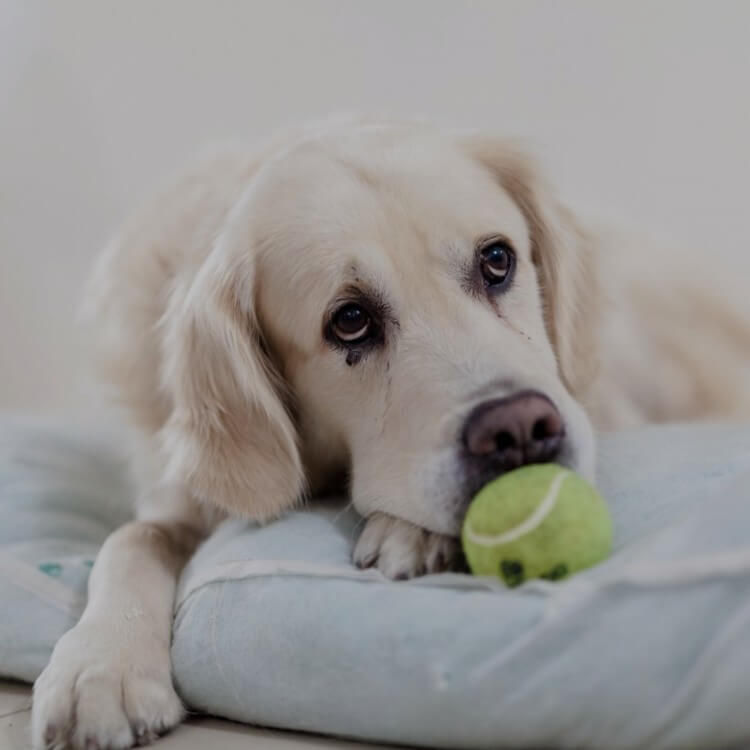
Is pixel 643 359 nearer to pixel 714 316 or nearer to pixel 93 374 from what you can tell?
pixel 714 316

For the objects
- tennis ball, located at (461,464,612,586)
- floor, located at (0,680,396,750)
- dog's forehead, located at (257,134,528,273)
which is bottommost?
floor, located at (0,680,396,750)

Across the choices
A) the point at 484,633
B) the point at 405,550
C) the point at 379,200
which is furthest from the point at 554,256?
the point at 484,633

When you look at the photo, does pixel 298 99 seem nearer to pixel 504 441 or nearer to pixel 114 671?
pixel 504 441

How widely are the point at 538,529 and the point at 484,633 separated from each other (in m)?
0.14

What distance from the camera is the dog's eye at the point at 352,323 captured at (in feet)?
5.11

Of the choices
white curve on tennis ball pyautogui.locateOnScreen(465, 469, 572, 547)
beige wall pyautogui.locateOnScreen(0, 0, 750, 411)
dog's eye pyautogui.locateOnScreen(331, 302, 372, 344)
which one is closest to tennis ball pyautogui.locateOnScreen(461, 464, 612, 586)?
white curve on tennis ball pyautogui.locateOnScreen(465, 469, 572, 547)

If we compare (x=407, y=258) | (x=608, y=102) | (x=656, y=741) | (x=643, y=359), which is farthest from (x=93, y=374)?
(x=608, y=102)

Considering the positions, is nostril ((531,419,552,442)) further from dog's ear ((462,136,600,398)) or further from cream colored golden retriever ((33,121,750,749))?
dog's ear ((462,136,600,398))

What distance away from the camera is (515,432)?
1.29m

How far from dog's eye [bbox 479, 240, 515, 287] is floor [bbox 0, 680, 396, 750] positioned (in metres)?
0.77

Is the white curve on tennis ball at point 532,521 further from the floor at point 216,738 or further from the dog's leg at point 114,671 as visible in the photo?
the dog's leg at point 114,671

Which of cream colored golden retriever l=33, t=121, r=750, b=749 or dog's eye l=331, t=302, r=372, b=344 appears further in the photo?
dog's eye l=331, t=302, r=372, b=344

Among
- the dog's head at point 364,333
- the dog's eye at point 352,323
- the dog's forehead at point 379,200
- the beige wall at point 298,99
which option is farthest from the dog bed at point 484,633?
the beige wall at point 298,99

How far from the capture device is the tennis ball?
1137 mm
